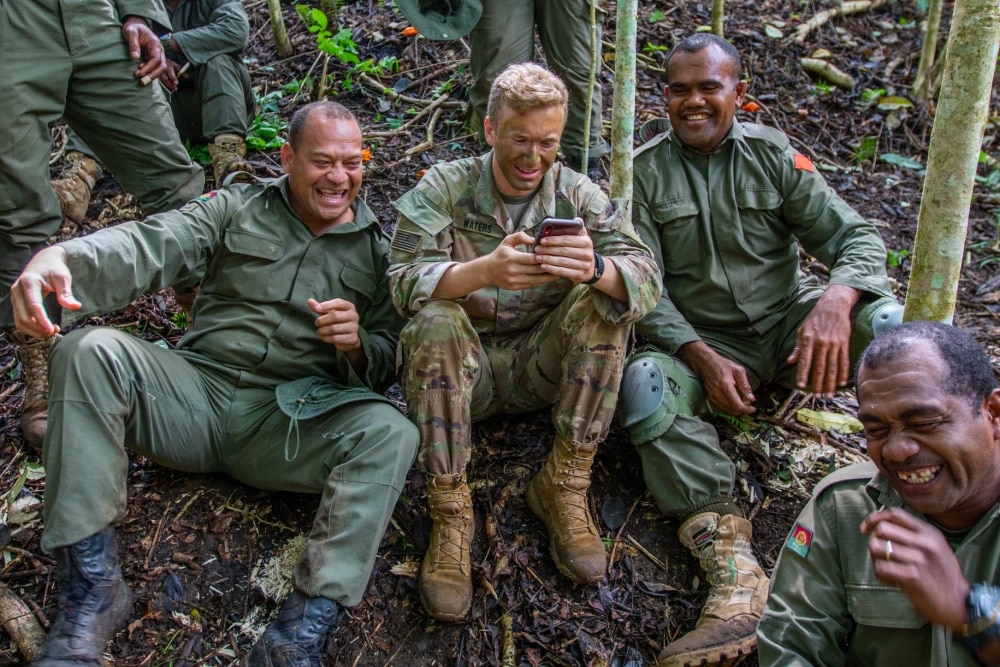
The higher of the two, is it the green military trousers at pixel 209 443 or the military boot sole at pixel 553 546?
the green military trousers at pixel 209 443

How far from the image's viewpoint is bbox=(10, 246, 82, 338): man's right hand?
10.5ft

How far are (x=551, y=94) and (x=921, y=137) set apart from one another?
5367mm

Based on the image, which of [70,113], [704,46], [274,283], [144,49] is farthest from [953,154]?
[70,113]

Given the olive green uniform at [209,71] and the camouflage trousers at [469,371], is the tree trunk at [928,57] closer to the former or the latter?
the camouflage trousers at [469,371]

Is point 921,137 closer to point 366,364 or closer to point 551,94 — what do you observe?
point 551,94

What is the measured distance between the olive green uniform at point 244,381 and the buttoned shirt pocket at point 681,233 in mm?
1535

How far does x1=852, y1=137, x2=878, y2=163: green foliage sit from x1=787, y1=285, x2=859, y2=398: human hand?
142 inches

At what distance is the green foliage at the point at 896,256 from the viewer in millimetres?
6266

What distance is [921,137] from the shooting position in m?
7.67

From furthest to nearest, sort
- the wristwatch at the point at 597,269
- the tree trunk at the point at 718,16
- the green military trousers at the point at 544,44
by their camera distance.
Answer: the tree trunk at the point at 718,16 < the green military trousers at the point at 544,44 < the wristwatch at the point at 597,269

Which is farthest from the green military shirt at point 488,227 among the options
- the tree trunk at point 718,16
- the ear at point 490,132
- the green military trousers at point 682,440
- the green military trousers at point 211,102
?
the tree trunk at point 718,16

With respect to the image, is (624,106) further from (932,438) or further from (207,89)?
(207,89)

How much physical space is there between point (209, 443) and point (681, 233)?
265 centimetres

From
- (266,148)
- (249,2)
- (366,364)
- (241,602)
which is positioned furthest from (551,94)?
(249,2)
